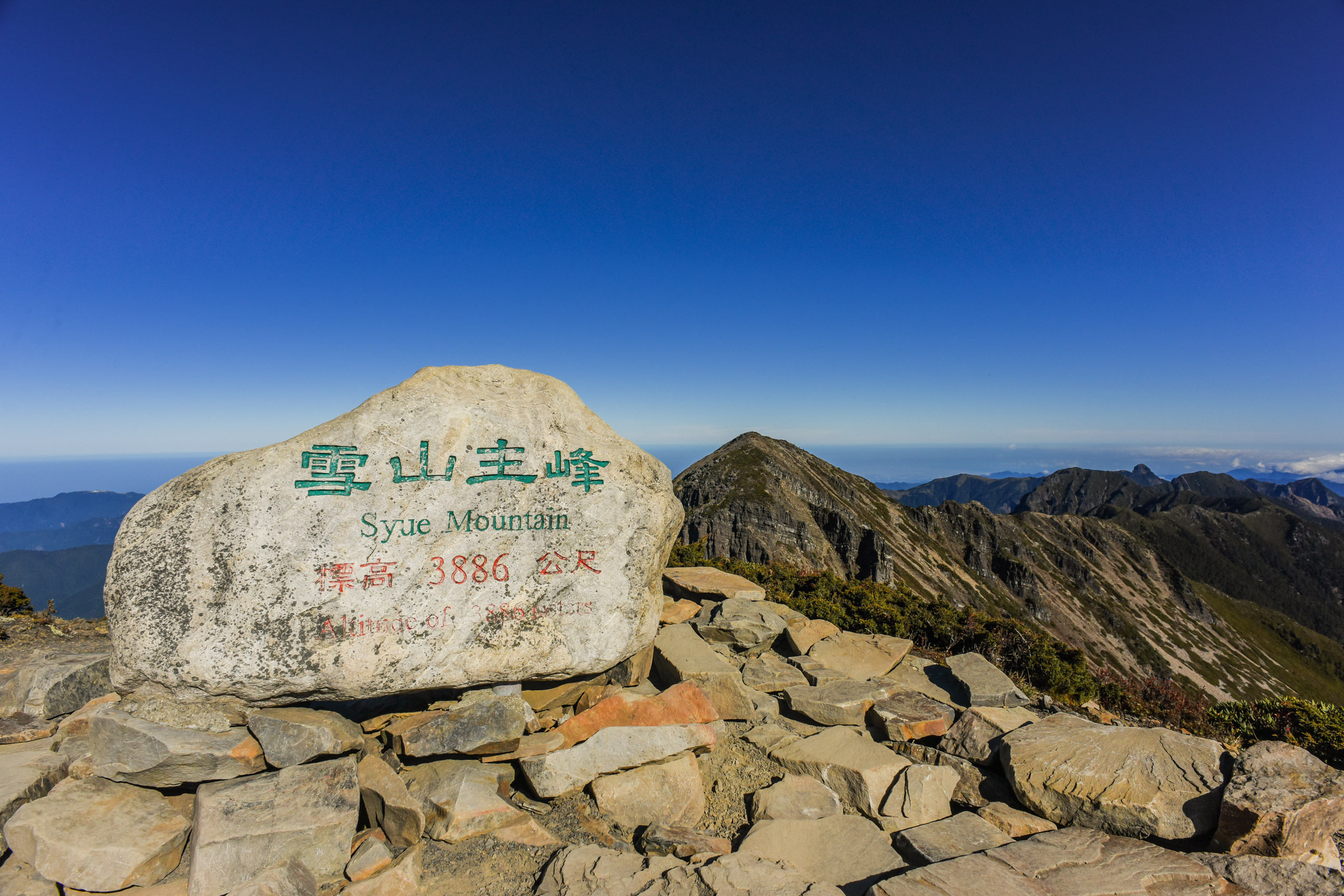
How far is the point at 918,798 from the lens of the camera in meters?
7.12

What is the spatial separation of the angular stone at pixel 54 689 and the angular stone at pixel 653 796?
299 inches

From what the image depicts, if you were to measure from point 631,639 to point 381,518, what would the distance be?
149 inches

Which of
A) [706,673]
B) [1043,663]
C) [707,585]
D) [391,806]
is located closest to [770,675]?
Result: [706,673]

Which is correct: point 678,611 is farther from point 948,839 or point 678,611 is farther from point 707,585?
point 948,839

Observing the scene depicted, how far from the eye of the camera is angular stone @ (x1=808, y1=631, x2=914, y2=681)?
35.1ft

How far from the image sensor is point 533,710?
8.52 m

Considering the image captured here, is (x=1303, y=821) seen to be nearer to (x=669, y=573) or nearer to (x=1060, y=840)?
(x=1060, y=840)

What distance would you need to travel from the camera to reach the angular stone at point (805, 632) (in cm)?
1138

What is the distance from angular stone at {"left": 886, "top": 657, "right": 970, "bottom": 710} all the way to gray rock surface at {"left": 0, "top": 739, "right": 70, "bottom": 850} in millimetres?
11316

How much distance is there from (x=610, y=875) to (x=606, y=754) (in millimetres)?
1739

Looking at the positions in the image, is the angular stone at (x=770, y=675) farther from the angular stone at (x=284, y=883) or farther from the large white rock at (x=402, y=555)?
the angular stone at (x=284, y=883)

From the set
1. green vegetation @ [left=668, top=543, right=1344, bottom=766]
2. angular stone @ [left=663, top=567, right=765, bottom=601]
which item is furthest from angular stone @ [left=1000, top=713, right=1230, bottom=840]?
angular stone @ [left=663, top=567, right=765, bottom=601]

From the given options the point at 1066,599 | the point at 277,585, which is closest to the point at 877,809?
the point at 277,585

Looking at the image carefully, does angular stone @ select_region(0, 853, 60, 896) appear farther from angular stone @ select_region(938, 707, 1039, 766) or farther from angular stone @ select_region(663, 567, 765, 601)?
angular stone @ select_region(938, 707, 1039, 766)
